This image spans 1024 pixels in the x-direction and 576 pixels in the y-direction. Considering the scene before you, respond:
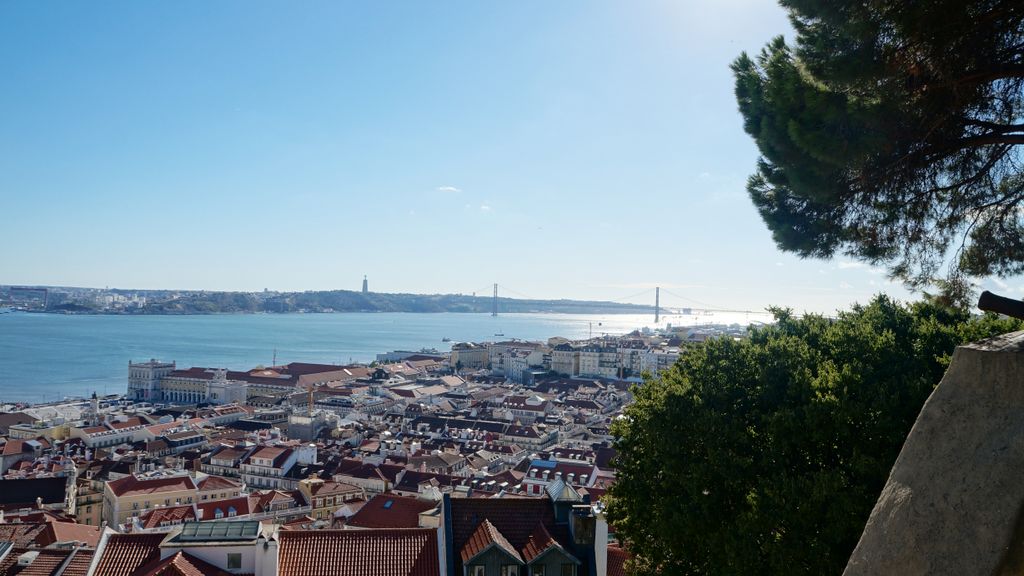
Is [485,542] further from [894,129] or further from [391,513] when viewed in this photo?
[391,513]

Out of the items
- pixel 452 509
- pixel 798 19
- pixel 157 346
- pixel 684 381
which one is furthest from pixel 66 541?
pixel 157 346

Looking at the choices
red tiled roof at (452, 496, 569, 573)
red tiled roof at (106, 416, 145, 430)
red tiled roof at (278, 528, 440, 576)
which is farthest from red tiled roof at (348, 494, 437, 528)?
red tiled roof at (106, 416, 145, 430)

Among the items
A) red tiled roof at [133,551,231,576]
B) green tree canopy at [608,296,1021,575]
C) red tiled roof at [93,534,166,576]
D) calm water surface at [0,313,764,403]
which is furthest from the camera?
calm water surface at [0,313,764,403]

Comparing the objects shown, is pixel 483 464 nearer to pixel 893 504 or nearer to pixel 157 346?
pixel 893 504

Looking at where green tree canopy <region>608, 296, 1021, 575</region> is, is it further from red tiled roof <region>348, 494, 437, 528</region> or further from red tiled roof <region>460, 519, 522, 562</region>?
red tiled roof <region>348, 494, 437, 528</region>

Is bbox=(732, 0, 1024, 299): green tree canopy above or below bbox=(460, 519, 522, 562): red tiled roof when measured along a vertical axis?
above

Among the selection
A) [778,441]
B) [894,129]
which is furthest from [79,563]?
[894,129]
